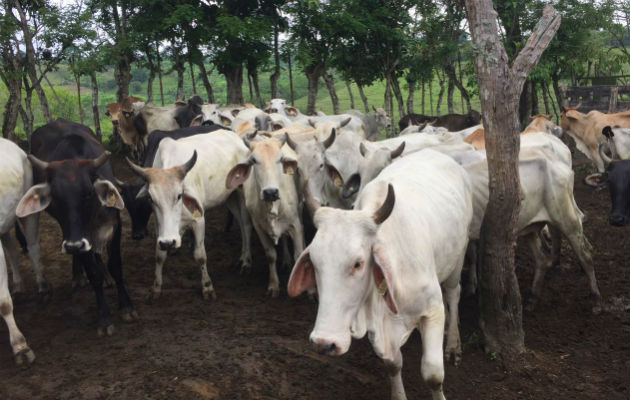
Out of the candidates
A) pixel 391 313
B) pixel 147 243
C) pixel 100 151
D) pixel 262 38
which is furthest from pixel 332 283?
pixel 262 38

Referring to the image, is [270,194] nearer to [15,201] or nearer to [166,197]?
[166,197]

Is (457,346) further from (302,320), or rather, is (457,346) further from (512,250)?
(302,320)

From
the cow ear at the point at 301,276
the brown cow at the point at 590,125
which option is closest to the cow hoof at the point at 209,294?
the cow ear at the point at 301,276

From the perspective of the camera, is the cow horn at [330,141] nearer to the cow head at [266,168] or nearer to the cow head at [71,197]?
the cow head at [266,168]

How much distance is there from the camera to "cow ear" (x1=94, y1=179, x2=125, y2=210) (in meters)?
5.54

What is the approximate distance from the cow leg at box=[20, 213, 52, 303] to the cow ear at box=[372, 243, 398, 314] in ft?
15.4

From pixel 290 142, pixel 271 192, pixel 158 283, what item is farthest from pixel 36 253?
pixel 290 142

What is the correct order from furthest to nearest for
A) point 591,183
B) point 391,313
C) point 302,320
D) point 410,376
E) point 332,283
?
point 591,183, point 302,320, point 410,376, point 391,313, point 332,283

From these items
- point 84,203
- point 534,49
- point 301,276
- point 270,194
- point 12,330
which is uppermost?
point 534,49

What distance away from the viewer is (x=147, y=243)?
8.86 meters

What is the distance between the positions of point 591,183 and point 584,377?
2.99 m

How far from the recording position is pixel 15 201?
5.79 meters

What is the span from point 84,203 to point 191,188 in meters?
1.35

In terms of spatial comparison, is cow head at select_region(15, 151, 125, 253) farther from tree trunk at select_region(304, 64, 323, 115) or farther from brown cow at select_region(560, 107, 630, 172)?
tree trunk at select_region(304, 64, 323, 115)
